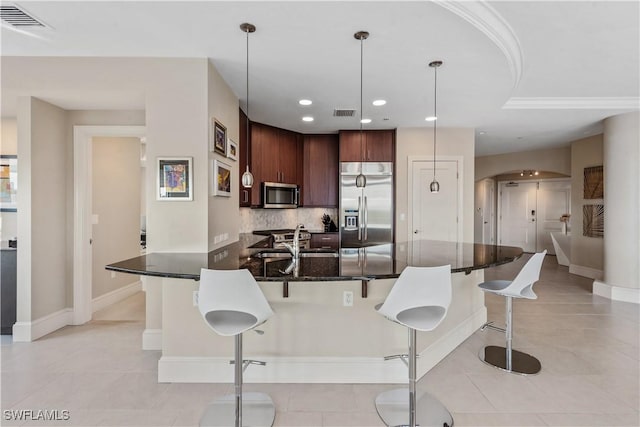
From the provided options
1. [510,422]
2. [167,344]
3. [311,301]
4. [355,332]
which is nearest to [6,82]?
[167,344]

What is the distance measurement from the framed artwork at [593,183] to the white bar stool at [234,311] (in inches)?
253

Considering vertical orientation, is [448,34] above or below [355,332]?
above

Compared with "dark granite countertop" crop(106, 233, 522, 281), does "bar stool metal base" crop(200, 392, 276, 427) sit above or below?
below

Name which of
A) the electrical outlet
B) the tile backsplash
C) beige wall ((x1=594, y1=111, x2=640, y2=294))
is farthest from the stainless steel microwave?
beige wall ((x1=594, y1=111, x2=640, y2=294))

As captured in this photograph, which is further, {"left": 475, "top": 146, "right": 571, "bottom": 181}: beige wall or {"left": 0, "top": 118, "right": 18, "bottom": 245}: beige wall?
{"left": 475, "top": 146, "right": 571, "bottom": 181}: beige wall

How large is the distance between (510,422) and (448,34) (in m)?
2.64

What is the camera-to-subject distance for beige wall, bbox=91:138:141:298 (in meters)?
4.08

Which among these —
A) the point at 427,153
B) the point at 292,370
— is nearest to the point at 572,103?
the point at 427,153

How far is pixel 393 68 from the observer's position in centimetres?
297

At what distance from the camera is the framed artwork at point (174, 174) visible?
270cm

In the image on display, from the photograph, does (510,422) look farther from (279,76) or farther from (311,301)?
(279,76)

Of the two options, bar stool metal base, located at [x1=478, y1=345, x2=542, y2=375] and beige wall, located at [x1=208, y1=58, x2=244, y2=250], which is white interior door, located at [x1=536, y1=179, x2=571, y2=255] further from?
beige wall, located at [x1=208, y1=58, x2=244, y2=250]

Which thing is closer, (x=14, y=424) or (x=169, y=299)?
(x=14, y=424)

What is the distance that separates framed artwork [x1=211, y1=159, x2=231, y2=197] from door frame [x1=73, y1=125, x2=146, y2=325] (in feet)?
3.44
